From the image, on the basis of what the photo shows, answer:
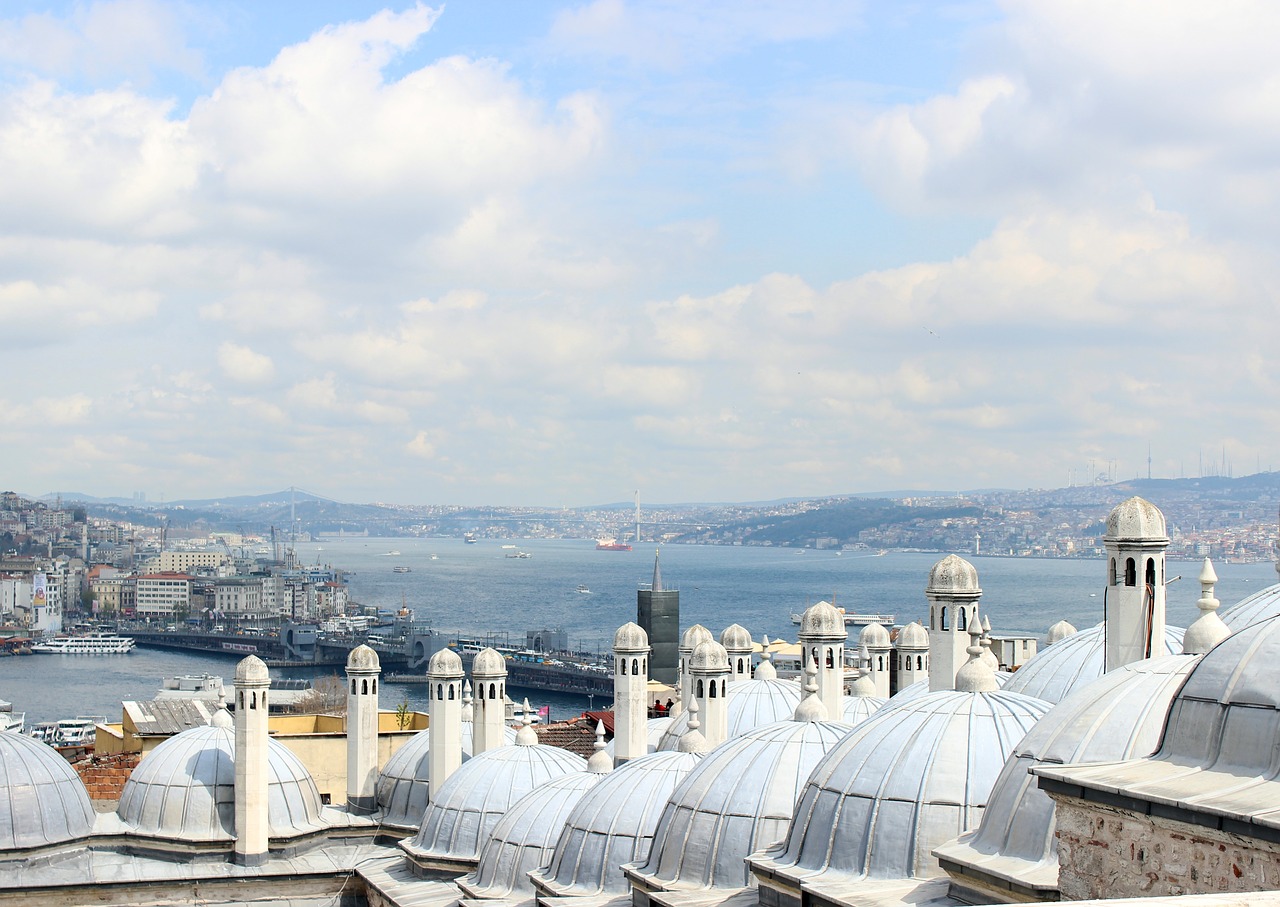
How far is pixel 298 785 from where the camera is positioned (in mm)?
24172

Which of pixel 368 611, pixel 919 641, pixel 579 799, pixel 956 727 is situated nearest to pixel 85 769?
pixel 579 799

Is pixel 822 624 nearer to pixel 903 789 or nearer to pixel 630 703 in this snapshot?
pixel 630 703

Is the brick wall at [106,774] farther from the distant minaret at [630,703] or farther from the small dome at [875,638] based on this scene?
the small dome at [875,638]

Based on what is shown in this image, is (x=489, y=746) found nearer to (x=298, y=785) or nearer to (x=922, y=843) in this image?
(x=298, y=785)

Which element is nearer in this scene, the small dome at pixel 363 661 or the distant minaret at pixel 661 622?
the small dome at pixel 363 661

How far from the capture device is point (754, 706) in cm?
2484

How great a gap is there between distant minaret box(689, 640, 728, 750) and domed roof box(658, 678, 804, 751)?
2.46 metres

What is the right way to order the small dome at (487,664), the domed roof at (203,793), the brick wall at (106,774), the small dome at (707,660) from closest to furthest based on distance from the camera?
the small dome at (707,660)
the domed roof at (203,793)
the small dome at (487,664)
the brick wall at (106,774)

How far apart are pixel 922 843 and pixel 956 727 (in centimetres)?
122

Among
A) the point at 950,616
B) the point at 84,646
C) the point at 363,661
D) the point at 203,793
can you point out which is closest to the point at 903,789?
the point at 950,616

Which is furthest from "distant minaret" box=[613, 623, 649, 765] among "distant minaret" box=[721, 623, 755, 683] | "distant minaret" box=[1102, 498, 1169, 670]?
"distant minaret" box=[1102, 498, 1169, 670]

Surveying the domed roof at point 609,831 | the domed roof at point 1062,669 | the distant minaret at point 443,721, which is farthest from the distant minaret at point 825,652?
the distant minaret at point 443,721

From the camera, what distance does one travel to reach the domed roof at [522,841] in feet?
63.5

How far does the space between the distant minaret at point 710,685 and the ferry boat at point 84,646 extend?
97.9 m
